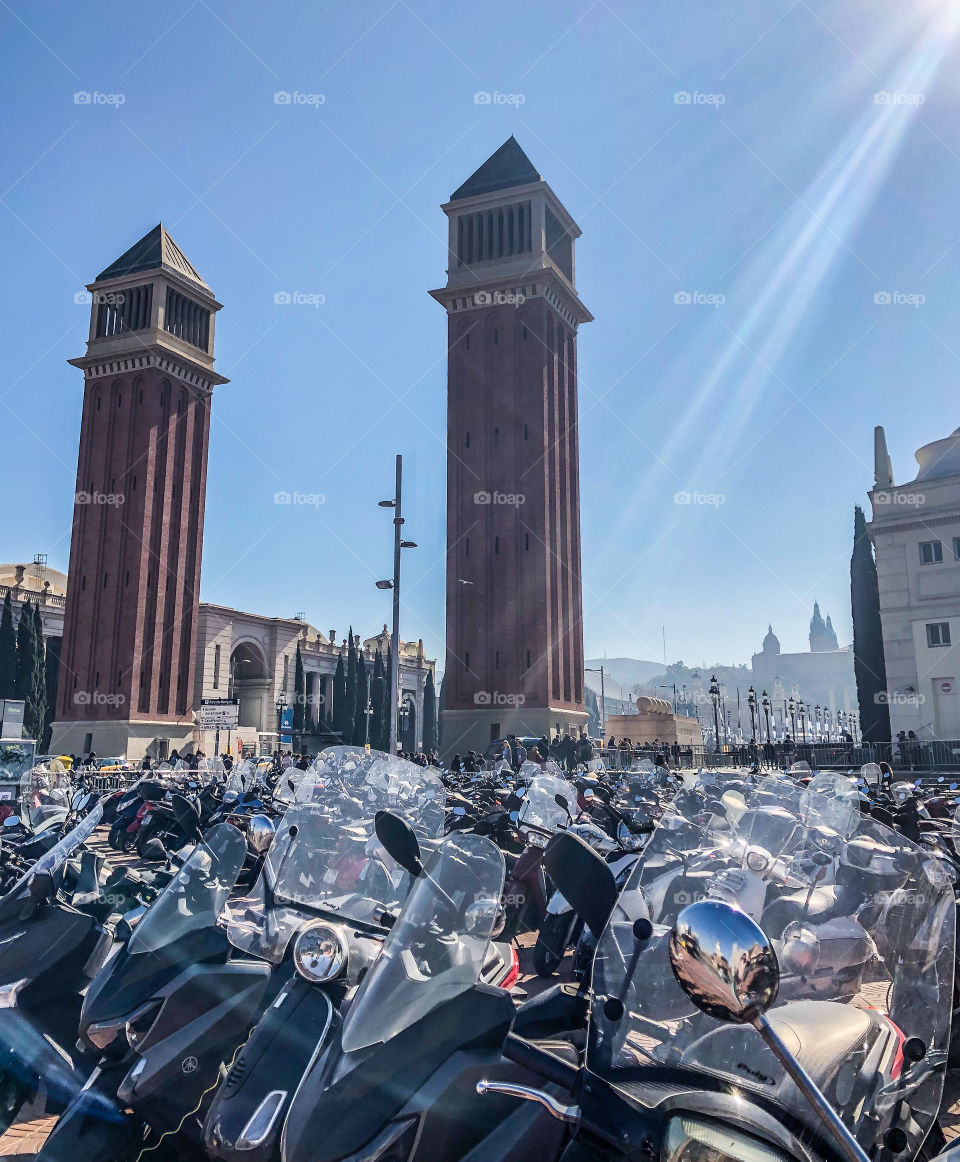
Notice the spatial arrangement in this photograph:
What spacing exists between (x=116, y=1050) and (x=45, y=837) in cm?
306

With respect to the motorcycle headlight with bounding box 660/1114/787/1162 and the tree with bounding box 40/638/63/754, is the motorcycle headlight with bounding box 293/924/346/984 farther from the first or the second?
the tree with bounding box 40/638/63/754

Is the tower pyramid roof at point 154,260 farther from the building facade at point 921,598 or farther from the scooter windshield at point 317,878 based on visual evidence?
the scooter windshield at point 317,878

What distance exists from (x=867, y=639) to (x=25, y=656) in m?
42.5

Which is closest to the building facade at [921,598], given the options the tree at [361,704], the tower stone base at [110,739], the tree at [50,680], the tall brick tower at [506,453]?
the tall brick tower at [506,453]

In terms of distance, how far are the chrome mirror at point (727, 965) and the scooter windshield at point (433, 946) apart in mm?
1238

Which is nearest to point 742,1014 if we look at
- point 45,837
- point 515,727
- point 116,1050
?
point 116,1050

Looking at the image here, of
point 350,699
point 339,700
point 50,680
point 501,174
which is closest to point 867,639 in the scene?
point 501,174

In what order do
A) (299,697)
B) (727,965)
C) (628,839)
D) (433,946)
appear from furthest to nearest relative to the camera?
(299,697) < (628,839) < (433,946) < (727,965)

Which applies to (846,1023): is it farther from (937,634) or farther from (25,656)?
(25,656)

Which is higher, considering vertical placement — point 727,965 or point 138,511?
point 138,511

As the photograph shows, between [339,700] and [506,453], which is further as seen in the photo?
[339,700]

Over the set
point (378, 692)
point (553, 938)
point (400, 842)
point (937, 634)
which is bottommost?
point (553, 938)

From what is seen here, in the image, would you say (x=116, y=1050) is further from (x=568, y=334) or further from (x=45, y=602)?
(x=45, y=602)

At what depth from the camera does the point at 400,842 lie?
2896mm
